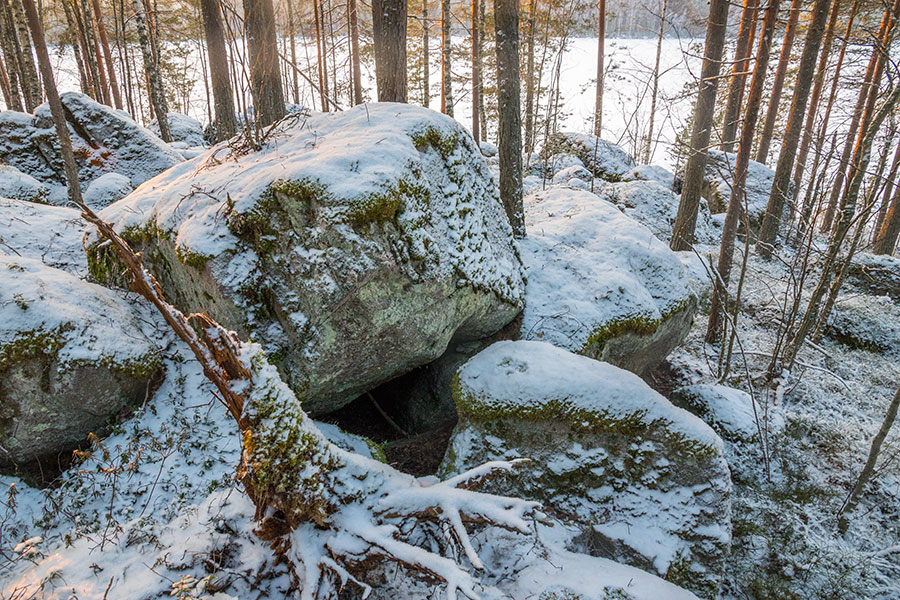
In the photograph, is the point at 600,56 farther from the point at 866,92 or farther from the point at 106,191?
Answer: the point at 106,191

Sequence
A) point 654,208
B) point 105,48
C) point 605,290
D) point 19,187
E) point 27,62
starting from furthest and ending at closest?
1. point 105,48
2. point 27,62
3. point 654,208
4. point 19,187
5. point 605,290

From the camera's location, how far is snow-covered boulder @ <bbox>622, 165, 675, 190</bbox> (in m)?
14.6

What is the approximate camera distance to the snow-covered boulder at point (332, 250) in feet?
11.5

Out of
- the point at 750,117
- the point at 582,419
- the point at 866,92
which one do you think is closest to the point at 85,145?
the point at 582,419

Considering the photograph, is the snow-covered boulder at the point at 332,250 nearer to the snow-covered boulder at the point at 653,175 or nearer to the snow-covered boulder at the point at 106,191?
the snow-covered boulder at the point at 106,191

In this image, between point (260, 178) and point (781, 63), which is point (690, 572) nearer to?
point (260, 178)

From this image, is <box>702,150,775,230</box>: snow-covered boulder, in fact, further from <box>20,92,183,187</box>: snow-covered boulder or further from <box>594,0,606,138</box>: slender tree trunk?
<box>20,92,183,187</box>: snow-covered boulder

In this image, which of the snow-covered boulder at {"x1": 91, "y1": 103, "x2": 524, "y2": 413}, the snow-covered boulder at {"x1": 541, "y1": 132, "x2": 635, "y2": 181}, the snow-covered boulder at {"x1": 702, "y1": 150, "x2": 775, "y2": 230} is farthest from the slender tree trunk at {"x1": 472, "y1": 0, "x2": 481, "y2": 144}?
the snow-covered boulder at {"x1": 91, "y1": 103, "x2": 524, "y2": 413}

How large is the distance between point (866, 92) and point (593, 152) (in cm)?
762

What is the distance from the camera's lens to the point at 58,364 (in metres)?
3.57

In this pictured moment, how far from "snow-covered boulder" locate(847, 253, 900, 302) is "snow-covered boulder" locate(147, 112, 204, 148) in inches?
807

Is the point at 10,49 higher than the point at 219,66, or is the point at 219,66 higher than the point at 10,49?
the point at 10,49

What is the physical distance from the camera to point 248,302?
144 inches

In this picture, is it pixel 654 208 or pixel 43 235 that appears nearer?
pixel 43 235
